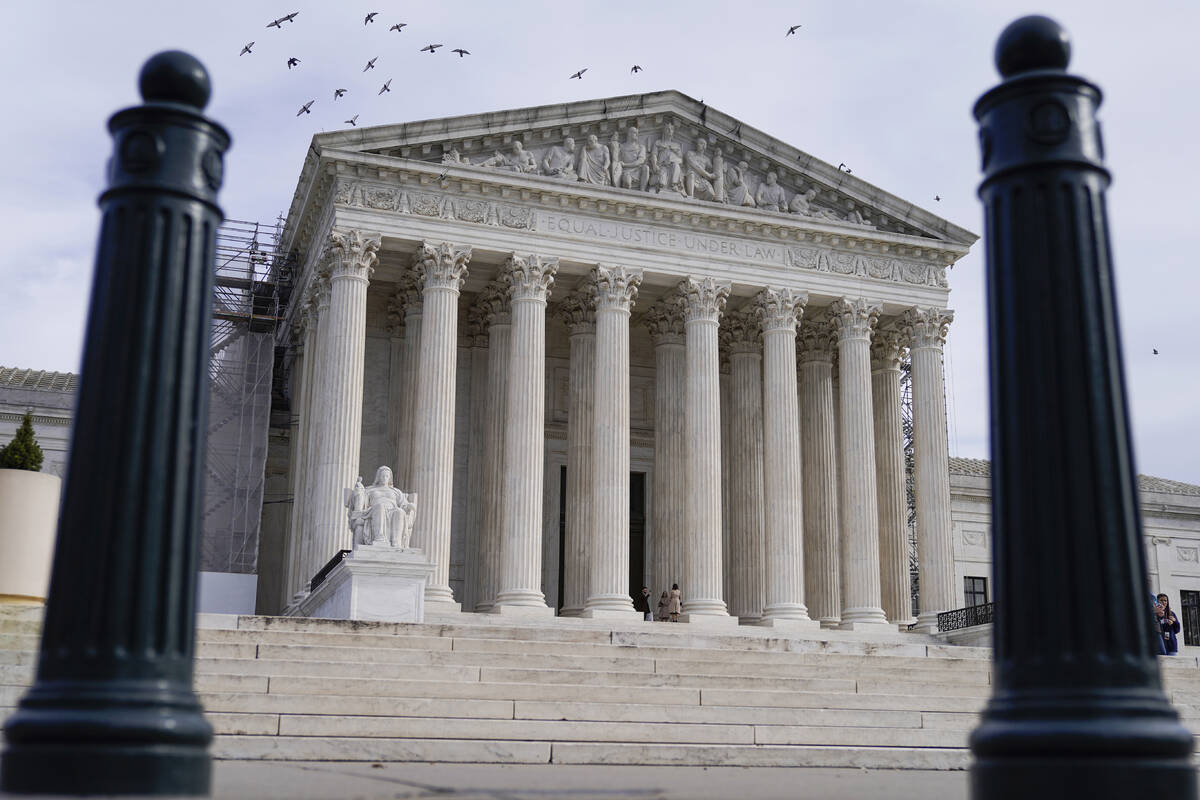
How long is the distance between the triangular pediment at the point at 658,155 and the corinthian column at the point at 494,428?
13.0 feet

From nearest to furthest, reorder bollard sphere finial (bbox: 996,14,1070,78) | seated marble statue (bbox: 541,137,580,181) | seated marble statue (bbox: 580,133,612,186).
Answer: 1. bollard sphere finial (bbox: 996,14,1070,78)
2. seated marble statue (bbox: 541,137,580,181)
3. seated marble statue (bbox: 580,133,612,186)

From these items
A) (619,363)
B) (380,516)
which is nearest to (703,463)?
(619,363)

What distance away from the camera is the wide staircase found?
1407 centimetres

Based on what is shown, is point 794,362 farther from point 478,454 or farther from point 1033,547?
point 1033,547

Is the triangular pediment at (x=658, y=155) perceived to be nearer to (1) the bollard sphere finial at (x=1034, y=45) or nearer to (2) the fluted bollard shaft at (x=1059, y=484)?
(1) the bollard sphere finial at (x=1034, y=45)

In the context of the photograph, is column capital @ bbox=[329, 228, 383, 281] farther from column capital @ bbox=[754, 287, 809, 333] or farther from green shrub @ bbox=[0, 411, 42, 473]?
column capital @ bbox=[754, 287, 809, 333]

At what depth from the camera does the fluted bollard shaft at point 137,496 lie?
465 cm

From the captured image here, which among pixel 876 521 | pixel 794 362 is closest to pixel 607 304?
pixel 794 362

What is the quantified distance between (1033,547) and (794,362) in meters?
34.3

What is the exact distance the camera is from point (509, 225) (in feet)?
120

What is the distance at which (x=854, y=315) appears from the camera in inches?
1561

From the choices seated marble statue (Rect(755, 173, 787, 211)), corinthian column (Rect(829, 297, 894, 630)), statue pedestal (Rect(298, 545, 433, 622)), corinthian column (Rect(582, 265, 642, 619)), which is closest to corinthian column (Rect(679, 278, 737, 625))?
corinthian column (Rect(582, 265, 642, 619))

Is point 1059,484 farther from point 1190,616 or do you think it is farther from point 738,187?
point 1190,616

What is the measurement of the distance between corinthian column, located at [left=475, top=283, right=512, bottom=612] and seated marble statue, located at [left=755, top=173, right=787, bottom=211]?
819 centimetres
